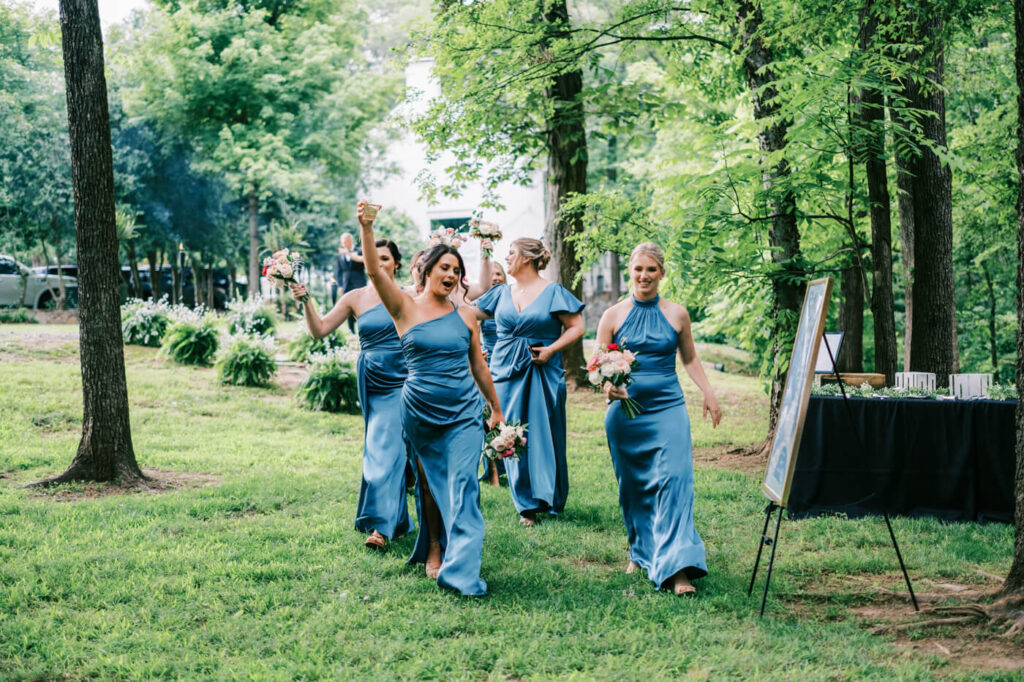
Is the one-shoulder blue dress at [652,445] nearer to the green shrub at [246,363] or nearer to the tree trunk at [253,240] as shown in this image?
the green shrub at [246,363]

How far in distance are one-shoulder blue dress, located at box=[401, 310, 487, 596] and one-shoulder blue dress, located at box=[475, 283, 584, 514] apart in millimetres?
1973

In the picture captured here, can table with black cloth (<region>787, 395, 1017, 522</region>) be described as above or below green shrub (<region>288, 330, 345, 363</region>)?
below

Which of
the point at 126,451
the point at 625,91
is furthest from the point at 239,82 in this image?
the point at 126,451

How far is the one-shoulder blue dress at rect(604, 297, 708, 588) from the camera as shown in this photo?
5723 millimetres

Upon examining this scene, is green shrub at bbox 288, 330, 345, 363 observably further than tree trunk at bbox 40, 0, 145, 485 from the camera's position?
Yes

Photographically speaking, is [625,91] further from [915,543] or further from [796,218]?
[915,543]

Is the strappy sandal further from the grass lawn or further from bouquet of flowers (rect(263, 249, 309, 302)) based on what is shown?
bouquet of flowers (rect(263, 249, 309, 302))

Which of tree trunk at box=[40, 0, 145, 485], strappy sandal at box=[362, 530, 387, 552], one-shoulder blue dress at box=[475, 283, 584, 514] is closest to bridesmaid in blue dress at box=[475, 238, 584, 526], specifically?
one-shoulder blue dress at box=[475, 283, 584, 514]

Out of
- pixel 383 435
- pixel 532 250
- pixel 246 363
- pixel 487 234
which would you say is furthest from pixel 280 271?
pixel 246 363

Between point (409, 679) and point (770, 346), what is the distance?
7.05 meters

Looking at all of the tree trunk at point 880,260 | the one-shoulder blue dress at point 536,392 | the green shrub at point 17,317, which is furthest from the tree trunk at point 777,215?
the green shrub at point 17,317

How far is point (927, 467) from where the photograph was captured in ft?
25.6

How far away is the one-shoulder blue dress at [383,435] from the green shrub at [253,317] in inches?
450

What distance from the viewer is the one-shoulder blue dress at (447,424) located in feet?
18.1
